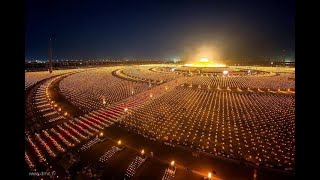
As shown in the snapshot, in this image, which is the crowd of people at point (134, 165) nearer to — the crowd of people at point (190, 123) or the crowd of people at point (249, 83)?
the crowd of people at point (190, 123)

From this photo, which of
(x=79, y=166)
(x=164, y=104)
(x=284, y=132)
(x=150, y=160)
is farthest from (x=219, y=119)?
(x=79, y=166)

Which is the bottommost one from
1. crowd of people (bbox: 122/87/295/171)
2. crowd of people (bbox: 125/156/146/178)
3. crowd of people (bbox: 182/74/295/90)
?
crowd of people (bbox: 125/156/146/178)

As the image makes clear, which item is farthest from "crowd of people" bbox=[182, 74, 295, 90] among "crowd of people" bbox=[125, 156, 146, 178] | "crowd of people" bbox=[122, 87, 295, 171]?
"crowd of people" bbox=[125, 156, 146, 178]

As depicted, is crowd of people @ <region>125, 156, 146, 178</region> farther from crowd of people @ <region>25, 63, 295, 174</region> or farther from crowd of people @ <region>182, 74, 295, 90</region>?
crowd of people @ <region>182, 74, 295, 90</region>

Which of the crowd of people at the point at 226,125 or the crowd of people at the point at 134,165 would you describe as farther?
the crowd of people at the point at 226,125

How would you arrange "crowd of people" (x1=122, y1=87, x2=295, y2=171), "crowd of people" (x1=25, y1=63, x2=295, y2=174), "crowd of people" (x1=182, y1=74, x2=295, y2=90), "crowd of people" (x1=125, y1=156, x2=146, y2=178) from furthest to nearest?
"crowd of people" (x1=182, y1=74, x2=295, y2=90) → "crowd of people" (x1=122, y1=87, x2=295, y2=171) → "crowd of people" (x1=25, y1=63, x2=295, y2=174) → "crowd of people" (x1=125, y1=156, x2=146, y2=178)

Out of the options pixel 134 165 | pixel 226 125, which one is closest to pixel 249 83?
pixel 226 125

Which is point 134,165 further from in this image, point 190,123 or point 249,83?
point 249,83

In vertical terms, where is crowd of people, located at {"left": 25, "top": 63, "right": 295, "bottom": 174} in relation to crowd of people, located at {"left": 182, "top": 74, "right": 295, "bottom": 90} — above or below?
below

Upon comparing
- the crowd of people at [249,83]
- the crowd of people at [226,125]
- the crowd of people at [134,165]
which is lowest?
the crowd of people at [134,165]

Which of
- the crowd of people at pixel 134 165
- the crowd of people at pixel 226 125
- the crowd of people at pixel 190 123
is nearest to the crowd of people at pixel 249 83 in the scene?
the crowd of people at pixel 190 123
